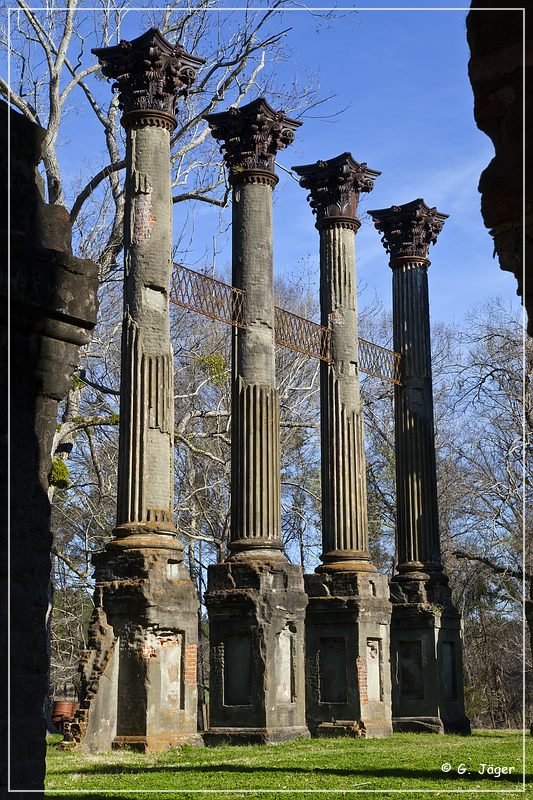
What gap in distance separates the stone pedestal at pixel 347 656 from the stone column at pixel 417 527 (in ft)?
6.36

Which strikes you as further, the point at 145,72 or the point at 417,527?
the point at 417,527

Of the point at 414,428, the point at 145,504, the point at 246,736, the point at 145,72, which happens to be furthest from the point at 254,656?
the point at 145,72

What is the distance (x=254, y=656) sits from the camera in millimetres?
18016

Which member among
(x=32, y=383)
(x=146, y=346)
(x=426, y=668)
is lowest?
(x=426, y=668)

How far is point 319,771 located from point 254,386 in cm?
748

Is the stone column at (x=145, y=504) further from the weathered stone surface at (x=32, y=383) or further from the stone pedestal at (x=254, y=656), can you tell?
the weathered stone surface at (x=32, y=383)

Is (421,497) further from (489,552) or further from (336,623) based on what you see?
(489,552)

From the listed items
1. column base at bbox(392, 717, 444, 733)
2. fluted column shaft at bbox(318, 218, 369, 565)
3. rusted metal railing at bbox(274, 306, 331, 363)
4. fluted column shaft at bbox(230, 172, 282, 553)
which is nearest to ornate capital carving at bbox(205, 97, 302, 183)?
fluted column shaft at bbox(230, 172, 282, 553)

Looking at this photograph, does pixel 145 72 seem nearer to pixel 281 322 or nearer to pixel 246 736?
pixel 281 322

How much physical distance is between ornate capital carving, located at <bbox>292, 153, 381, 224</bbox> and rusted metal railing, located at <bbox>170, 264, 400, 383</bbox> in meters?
2.53

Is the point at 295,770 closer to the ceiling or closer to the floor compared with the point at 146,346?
closer to the floor

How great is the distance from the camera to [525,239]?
4.33 m

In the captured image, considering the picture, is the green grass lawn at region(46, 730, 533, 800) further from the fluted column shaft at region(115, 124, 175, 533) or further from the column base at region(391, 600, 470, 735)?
the column base at region(391, 600, 470, 735)

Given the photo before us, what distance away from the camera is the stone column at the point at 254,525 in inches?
707
